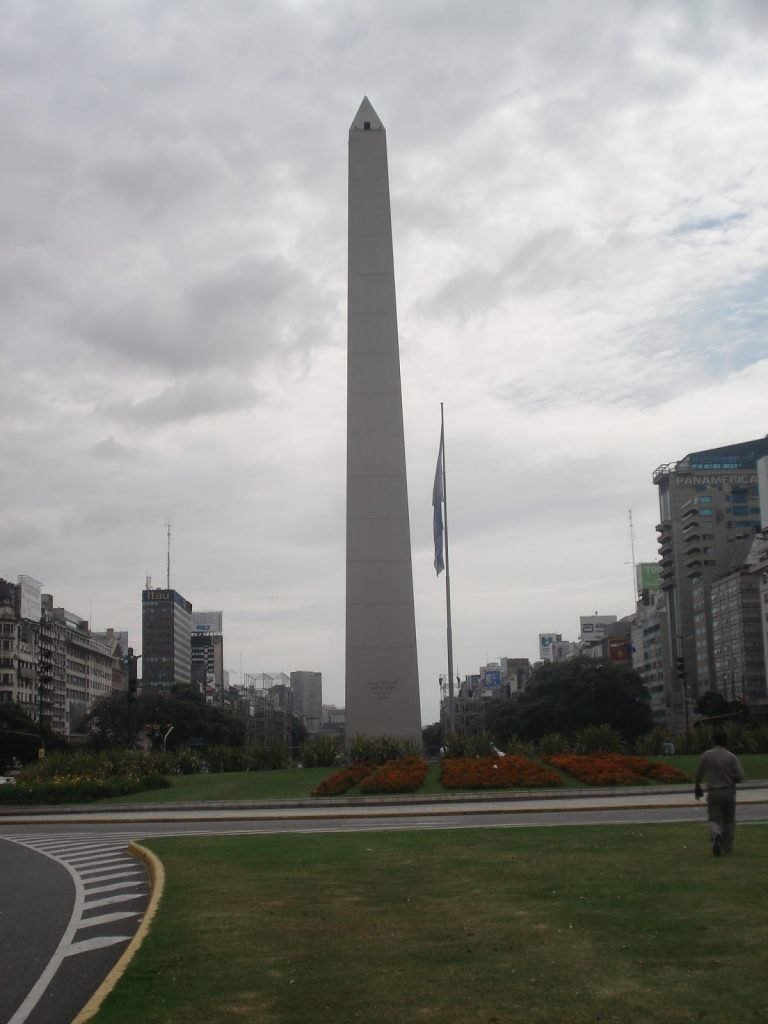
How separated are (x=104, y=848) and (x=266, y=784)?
15514 mm

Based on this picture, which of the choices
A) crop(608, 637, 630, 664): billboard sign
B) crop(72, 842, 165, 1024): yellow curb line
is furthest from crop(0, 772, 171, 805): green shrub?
crop(608, 637, 630, 664): billboard sign

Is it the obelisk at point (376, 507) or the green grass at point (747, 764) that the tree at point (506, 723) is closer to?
the obelisk at point (376, 507)

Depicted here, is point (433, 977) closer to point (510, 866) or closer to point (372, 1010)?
point (372, 1010)

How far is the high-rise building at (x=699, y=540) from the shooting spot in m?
130

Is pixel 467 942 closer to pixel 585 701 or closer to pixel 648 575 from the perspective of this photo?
pixel 585 701

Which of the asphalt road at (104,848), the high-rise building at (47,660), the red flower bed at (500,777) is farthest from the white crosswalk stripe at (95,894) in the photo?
the high-rise building at (47,660)

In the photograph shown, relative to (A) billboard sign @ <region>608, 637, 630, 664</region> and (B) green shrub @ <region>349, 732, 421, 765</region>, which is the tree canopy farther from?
(A) billboard sign @ <region>608, 637, 630, 664</region>

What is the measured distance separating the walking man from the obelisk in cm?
2905

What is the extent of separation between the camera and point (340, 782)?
31.7 metres

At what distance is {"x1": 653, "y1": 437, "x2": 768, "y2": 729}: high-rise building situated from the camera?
13038 centimetres

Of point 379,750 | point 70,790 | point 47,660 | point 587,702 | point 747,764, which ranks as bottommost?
point 70,790

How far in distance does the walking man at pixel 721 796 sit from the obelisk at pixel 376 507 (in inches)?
1144

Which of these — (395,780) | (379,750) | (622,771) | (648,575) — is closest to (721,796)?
(622,771)

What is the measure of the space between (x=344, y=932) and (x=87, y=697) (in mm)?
147309
